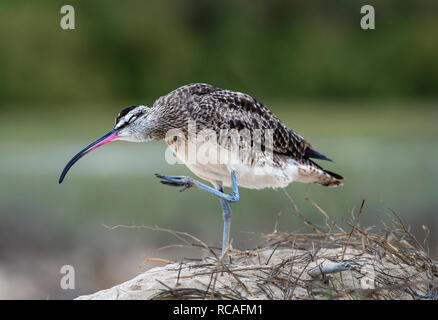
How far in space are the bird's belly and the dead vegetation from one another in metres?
0.88

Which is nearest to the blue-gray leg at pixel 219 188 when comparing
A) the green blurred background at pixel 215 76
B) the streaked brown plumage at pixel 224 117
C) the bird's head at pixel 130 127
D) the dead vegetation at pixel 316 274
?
the streaked brown plumage at pixel 224 117

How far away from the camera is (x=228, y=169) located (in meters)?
7.01

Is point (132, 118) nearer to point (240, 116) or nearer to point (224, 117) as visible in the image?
point (224, 117)

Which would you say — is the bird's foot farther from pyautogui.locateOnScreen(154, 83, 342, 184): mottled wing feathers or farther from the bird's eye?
the bird's eye

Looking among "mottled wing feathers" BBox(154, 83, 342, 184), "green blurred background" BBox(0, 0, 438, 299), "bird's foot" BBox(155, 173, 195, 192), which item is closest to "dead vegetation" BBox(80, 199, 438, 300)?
"bird's foot" BBox(155, 173, 195, 192)

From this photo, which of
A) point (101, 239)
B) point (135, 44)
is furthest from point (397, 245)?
point (135, 44)

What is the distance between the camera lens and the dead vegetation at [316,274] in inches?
218

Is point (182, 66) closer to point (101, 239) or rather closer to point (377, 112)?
point (377, 112)

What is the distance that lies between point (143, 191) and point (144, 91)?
1009 centimetres

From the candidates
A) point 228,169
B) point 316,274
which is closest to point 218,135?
point 228,169

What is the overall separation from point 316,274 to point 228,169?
5.26ft

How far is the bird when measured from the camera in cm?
695

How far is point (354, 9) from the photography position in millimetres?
29359
